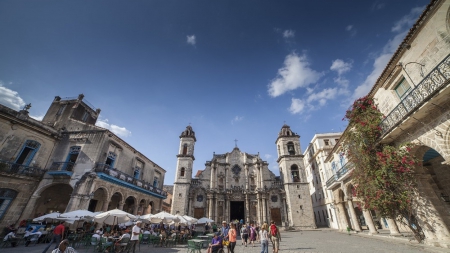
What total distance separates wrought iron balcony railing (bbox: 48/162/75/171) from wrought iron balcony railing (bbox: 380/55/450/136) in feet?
76.3

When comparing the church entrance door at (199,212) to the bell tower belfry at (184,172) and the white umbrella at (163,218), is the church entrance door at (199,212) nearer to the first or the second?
the bell tower belfry at (184,172)

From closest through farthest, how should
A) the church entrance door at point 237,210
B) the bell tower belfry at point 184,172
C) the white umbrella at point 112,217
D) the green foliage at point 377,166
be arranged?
the green foliage at point 377,166 → the white umbrella at point 112,217 → the bell tower belfry at point 184,172 → the church entrance door at point 237,210

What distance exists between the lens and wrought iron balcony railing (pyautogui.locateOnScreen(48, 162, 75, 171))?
16.1 metres

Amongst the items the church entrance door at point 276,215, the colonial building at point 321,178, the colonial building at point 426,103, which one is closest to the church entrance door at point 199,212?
the church entrance door at point 276,215

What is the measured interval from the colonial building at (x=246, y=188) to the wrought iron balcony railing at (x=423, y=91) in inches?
777

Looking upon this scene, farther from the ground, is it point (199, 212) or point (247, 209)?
point (247, 209)

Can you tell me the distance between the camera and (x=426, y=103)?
6.84 metres

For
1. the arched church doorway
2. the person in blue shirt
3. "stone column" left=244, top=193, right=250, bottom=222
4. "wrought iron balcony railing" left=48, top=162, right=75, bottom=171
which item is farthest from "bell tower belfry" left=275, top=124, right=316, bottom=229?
the arched church doorway

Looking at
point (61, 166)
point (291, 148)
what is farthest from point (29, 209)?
point (291, 148)

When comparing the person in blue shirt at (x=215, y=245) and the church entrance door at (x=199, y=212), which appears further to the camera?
the church entrance door at (x=199, y=212)

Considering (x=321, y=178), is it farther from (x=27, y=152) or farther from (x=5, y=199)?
(x=27, y=152)

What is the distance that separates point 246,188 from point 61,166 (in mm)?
23223

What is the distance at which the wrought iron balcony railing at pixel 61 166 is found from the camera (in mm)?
16109

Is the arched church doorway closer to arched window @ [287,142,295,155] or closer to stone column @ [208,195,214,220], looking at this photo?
stone column @ [208,195,214,220]
